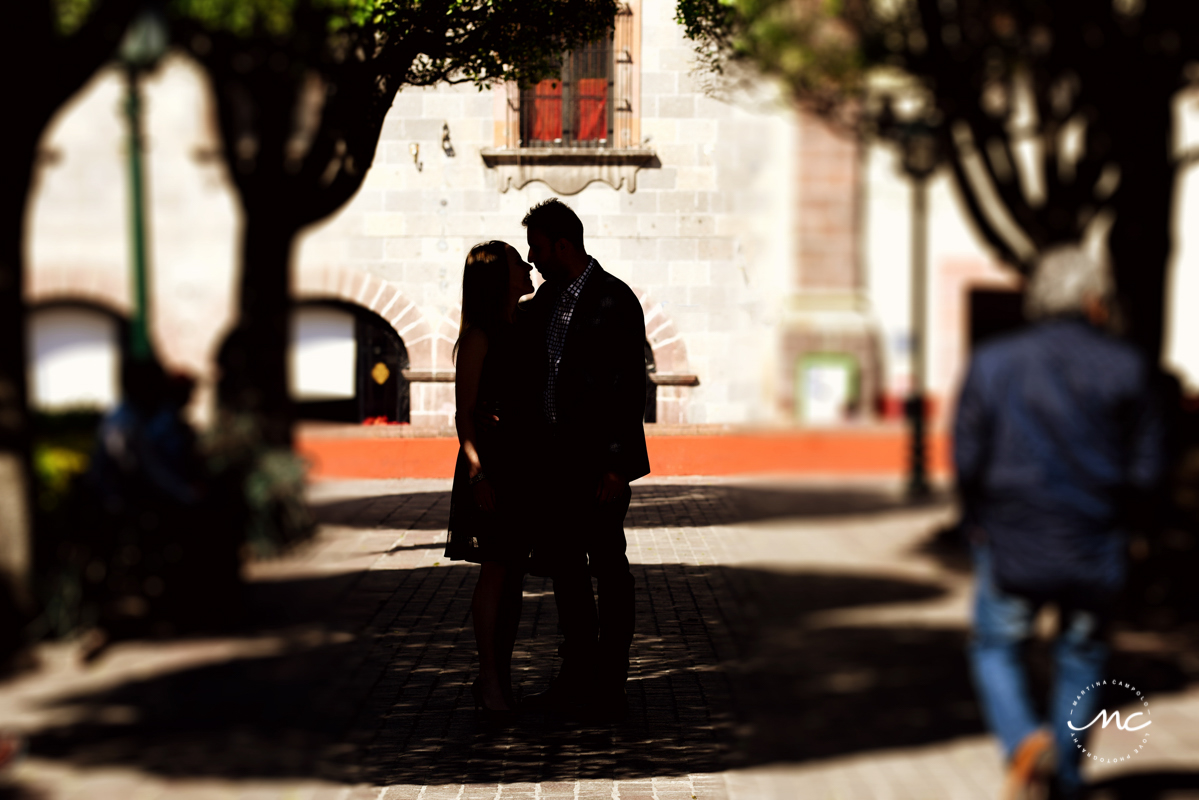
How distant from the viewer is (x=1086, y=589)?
5.15 feet

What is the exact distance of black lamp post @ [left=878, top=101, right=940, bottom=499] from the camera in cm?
149

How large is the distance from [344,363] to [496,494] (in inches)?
34.1

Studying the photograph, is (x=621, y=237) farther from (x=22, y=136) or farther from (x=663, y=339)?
(x=22, y=136)

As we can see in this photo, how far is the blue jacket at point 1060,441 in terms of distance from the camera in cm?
150

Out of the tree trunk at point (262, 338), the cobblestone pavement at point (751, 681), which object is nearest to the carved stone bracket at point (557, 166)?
the tree trunk at point (262, 338)

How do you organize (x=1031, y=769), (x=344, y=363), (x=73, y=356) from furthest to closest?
(x=344, y=363), (x=1031, y=769), (x=73, y=356)

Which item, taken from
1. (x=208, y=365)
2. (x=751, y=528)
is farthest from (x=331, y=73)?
(x=751, y=528)

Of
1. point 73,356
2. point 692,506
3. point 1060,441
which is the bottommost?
point 692,506

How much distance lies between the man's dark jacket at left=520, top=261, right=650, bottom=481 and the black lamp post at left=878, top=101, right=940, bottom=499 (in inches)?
44.4

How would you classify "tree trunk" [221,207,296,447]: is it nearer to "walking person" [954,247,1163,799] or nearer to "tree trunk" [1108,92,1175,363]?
"walking person" [954,247,1163,799]

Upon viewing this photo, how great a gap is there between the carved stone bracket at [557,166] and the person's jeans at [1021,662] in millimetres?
1284

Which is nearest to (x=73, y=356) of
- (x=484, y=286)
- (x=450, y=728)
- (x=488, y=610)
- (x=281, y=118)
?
(x=281, y=118)

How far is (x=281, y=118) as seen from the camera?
1911 mm

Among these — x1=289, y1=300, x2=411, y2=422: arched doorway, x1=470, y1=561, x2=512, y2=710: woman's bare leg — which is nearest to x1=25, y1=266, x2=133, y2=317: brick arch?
x1=289, y1=300, x2=411, y2=422: arched doorway
